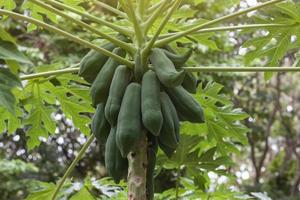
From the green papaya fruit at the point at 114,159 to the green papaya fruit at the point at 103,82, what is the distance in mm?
120

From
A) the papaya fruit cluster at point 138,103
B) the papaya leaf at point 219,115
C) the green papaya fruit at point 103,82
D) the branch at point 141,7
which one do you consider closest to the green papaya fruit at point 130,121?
the papaya fruit cluster at point 138,103

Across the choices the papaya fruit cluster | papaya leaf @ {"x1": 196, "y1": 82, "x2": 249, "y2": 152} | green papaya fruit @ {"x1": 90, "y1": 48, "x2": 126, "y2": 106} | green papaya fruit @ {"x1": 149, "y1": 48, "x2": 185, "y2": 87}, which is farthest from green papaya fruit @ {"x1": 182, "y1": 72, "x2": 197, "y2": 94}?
papaya leaf @ {"x1": 196, "y1": 82, "x2": 249, "y2": 152}

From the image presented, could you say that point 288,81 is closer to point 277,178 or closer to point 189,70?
point 277,178

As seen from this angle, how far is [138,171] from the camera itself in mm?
1616

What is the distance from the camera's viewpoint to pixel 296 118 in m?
10.1

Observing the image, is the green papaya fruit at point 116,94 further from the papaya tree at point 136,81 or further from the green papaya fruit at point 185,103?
the green papaya fruit at point 185,103

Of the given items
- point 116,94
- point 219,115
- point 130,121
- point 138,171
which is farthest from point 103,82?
point 219,115

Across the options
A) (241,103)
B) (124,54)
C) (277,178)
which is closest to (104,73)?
(124,54)

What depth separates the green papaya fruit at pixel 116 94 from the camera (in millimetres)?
1649

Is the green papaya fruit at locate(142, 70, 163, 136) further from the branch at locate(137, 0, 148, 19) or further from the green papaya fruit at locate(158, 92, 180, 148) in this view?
the branch at locate(137, 0, 148, 19)

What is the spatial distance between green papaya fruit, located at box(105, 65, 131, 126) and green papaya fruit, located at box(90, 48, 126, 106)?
1.8 inches

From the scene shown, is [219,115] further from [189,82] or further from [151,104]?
[151,104]

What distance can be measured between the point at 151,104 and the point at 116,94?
14 centimetres

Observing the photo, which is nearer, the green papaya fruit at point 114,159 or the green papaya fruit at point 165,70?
the green papaya fruit at point 165,70
